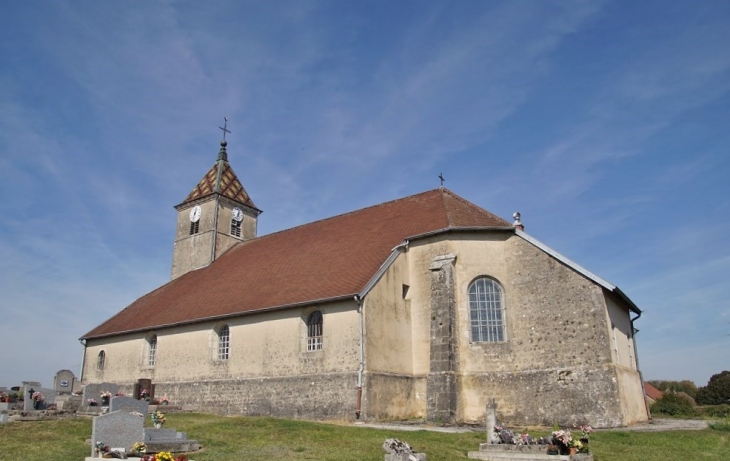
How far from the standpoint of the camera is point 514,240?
20.6 meters

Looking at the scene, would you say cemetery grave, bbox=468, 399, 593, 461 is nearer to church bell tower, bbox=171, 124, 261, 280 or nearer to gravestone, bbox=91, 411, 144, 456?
gravestone, bbox=91, 411, 144, 456

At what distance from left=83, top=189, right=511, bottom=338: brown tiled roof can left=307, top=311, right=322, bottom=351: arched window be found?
0.74 meters

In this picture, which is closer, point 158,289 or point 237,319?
point 237,319

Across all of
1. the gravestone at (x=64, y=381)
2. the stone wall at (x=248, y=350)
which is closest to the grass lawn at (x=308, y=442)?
the stone wall at (x=248, y=350)

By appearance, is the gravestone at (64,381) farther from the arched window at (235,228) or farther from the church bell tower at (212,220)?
the arched window at (235,228)

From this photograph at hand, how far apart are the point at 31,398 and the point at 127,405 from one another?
572cm

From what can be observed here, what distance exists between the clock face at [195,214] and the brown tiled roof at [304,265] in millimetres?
3951

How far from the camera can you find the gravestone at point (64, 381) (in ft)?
66.6

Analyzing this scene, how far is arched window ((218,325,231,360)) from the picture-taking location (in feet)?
74.0

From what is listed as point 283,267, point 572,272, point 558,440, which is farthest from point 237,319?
point 558,440

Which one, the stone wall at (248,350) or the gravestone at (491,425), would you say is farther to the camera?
the stone wall at (248,350)

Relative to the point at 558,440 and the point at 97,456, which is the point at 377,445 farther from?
the point at 97,456

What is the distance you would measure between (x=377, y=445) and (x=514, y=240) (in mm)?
10737

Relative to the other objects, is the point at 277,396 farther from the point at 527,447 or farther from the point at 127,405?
the point at 527,447
